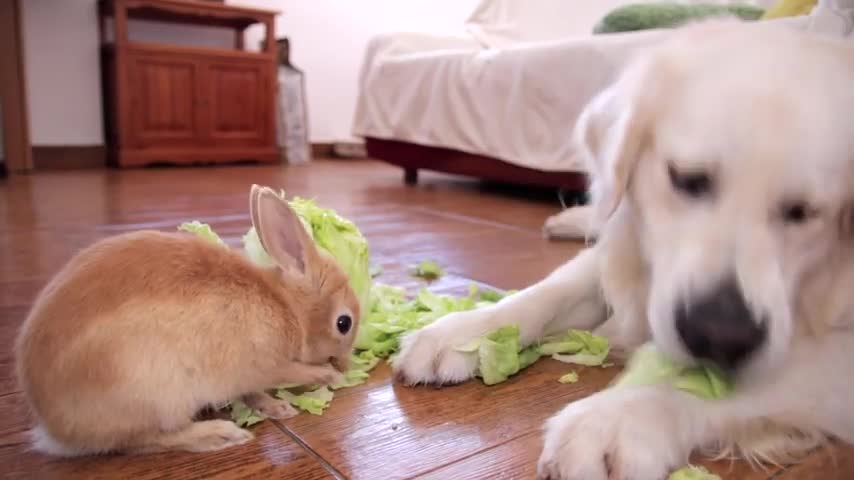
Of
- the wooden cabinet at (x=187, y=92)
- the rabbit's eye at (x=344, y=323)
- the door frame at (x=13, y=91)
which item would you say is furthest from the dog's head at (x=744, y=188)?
the wooden cabinet at (x=187, y=92)

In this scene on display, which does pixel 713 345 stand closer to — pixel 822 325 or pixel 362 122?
pixel 822 325

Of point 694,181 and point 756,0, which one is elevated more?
point 756,0

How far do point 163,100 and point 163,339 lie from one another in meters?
4.64

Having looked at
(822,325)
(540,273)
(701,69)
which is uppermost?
(701,69)

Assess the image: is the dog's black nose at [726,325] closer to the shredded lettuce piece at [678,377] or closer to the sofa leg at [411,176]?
the shredded lettuce piece at [678,377]

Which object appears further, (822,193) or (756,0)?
(756,0)

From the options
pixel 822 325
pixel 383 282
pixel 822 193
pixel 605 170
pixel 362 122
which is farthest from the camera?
pixel 362 122

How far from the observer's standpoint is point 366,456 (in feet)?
2.96

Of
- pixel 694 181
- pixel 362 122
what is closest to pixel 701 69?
pixel 694 181

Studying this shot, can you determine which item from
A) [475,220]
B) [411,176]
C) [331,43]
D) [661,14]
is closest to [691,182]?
[475,220]

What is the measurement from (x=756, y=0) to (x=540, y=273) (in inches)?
96.9

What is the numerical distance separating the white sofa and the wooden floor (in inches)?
10.5

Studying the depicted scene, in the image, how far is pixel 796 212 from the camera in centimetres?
95

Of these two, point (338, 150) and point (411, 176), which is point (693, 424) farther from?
point (338, 150)
